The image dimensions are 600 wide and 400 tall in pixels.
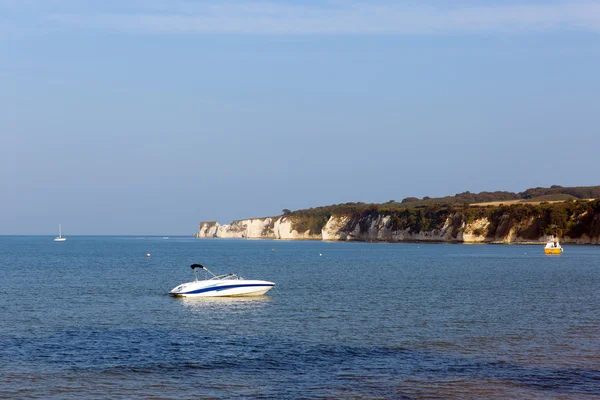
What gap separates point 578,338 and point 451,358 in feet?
27.7

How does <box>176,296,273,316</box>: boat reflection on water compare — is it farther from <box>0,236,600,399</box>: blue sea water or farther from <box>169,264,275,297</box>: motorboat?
<box>169,264,275,297</box>: motorboat

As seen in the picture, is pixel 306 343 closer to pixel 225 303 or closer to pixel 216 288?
pixel 225 303

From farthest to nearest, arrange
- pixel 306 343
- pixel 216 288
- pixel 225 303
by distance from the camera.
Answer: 1. pixel 216 288
2. pixel 225 303
3. pixel 306 343

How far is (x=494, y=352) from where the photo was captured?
30.3m

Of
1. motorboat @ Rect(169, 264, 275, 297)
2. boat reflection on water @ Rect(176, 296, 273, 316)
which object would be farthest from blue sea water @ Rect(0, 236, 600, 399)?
motorboat @ Rect(169, 264, 275, 297)

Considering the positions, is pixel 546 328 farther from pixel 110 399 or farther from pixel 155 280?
pixel 155 280

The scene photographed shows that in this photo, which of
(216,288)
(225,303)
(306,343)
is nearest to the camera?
(306,343)

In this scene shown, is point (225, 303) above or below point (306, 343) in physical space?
below

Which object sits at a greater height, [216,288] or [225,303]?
[216,288]

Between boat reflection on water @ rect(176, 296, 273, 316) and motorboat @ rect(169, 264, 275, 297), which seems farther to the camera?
motorboat @ rect(169, 264, 275, 297)

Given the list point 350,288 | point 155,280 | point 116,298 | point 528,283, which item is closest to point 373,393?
point 116,298

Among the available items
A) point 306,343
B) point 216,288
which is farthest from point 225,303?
point 306,343

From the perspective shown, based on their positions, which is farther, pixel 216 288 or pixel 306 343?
pixel 216 288

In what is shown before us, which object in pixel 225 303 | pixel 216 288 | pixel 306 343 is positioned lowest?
pixel 225 303
